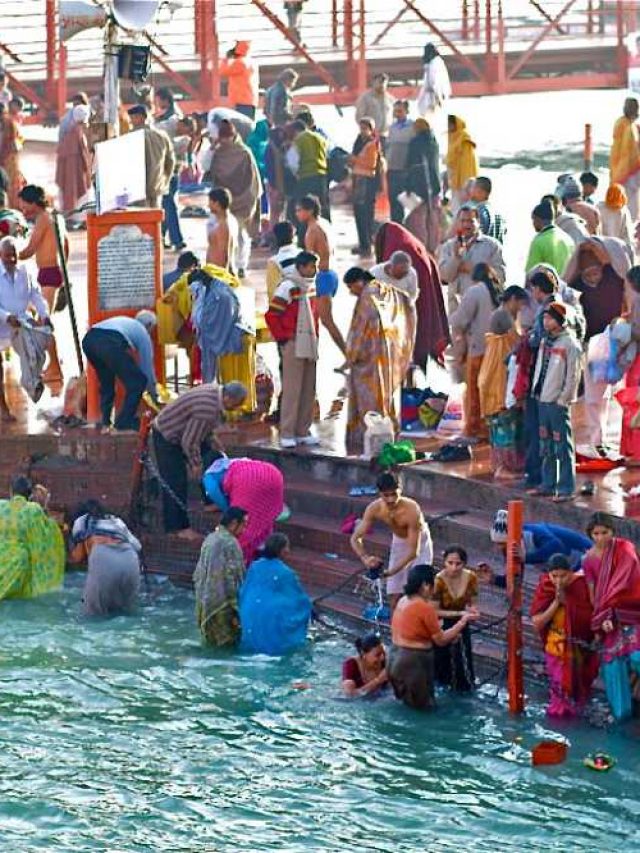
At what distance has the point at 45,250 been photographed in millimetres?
19859

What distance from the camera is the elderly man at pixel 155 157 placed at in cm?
2345

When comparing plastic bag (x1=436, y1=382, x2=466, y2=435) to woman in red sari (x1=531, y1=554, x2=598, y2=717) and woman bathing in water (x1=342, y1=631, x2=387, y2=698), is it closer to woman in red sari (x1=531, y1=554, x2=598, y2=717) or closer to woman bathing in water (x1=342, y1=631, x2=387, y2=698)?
woman bathing in water (x1=342, y1=631, x2=387, y2=698)

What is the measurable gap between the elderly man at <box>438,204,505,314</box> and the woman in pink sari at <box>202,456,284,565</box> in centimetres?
267

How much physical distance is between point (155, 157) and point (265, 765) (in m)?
10.4

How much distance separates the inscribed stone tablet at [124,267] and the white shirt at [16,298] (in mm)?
647

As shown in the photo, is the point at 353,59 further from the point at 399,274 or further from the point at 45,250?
the point at 399,274

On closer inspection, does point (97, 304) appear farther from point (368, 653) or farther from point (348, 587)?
point (368, 653)

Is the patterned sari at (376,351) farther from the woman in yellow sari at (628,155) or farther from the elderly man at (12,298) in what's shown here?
the woman in yellow sari at (628,155)

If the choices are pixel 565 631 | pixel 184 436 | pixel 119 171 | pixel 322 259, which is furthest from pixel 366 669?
pixel 322 259

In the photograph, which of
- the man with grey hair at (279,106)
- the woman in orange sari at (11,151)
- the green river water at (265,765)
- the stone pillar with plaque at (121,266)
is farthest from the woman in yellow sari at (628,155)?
the green river water at (265,765)

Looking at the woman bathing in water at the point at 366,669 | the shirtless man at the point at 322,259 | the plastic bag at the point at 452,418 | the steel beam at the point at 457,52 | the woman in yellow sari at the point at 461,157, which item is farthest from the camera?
the steel beam at the point at 457,52

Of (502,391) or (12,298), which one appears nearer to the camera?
(502,391)

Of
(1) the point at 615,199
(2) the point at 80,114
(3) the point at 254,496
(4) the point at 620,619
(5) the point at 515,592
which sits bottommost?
(4) the point at 620,619

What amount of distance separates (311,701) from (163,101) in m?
12.9
